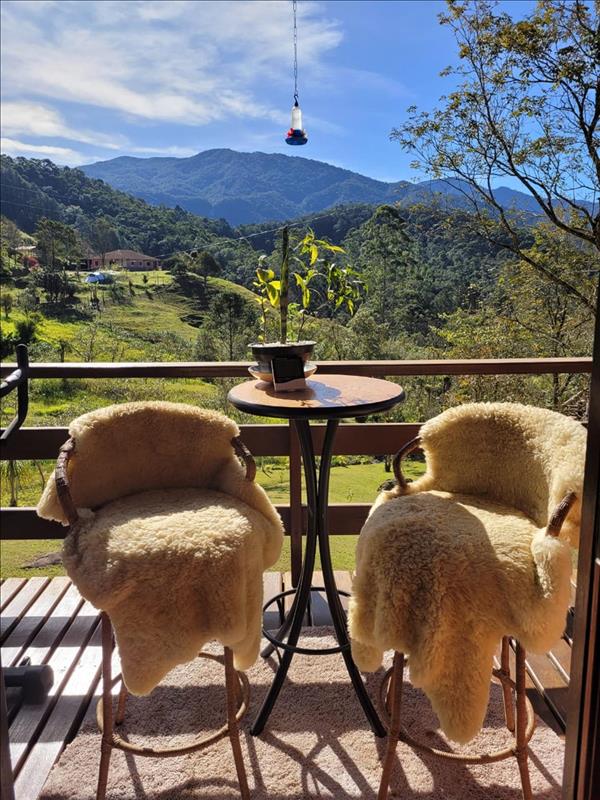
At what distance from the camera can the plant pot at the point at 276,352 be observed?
69.0 inches

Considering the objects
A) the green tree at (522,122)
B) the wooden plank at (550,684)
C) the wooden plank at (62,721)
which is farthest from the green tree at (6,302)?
the wooden plank at (550,684)

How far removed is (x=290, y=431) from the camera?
221 centimetres

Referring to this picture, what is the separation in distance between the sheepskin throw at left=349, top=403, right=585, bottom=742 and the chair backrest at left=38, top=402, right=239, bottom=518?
19.6 inches

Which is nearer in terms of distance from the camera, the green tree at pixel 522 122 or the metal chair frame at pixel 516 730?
the metal chair frame at pixel 516 730

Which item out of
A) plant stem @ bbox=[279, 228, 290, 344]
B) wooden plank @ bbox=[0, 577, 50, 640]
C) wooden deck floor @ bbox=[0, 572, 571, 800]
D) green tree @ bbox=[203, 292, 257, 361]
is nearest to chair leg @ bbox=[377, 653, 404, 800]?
wooden deck floor @ bbox=[0, 572, 571, 800]

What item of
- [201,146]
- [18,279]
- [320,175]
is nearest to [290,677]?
[320,175]

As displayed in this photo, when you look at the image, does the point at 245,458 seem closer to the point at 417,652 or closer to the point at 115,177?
the point at 417,652

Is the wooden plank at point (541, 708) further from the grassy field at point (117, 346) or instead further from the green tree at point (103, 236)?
the green tree at point (103, 236)

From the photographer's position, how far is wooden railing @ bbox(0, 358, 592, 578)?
2170 mm

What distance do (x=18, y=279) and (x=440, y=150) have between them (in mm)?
7622

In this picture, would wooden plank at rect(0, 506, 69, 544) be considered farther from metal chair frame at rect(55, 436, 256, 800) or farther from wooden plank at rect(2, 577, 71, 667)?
metal chair frame at rect(55, 436, 256, 800)

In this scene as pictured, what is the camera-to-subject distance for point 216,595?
1.19 m

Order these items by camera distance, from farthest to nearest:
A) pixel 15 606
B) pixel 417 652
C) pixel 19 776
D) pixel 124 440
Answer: pixel 15 606
pixel 124 440
pixel 19 776
pixel 417 652

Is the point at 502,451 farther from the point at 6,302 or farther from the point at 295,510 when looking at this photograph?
the point at 6,302
